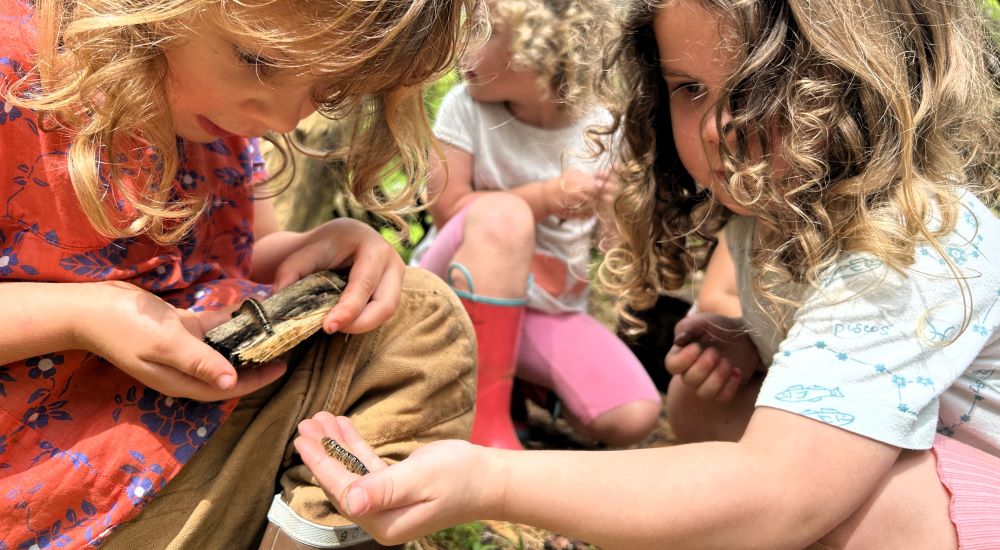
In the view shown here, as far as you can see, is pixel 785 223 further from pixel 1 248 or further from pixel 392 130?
pixel 1 248

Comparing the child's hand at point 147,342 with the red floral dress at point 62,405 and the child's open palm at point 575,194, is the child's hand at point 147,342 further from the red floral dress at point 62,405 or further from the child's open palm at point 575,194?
the child's open palm at point 575,194

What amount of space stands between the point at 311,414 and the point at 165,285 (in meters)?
0.31

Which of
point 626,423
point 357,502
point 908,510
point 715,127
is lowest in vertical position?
point 626,423

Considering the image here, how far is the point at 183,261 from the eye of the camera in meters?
1.52

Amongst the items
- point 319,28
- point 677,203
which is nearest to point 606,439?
point 677,203

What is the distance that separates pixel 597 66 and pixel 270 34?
2.64ft

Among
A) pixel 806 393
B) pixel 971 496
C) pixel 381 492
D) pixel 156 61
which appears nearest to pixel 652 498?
pixel 806 393

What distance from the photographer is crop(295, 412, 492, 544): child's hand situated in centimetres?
115

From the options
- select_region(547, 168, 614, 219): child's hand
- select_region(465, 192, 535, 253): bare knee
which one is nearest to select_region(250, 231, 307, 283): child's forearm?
select_region(465, 192, 535, 253): bare knee

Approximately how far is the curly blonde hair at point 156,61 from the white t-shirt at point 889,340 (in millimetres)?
694

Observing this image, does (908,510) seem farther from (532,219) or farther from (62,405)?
(62,405)

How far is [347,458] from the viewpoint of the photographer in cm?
124

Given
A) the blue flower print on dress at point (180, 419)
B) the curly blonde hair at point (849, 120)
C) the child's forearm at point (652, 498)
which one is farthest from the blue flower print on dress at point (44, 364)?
the curly blonde hair at point (849, 120)

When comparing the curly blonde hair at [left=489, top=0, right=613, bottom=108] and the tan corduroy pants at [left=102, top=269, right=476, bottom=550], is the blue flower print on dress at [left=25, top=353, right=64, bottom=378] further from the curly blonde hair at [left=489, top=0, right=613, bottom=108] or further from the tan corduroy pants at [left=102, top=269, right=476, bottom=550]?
the curly blonde hair at [left=489, top=0, right=613, bottom=108]
